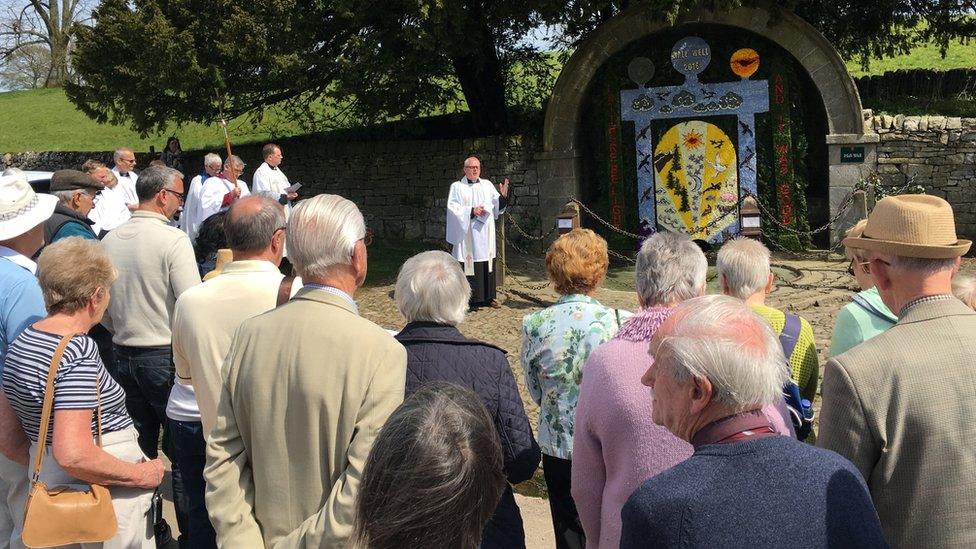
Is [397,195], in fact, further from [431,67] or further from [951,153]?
[951,153]

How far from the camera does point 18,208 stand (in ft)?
12.5

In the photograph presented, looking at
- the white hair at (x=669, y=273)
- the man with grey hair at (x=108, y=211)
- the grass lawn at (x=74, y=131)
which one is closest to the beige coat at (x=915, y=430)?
the white hair at (x=669, y=273)

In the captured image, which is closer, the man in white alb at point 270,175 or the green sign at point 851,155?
the man in white alb at point 270,175

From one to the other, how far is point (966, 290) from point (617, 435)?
1641mm

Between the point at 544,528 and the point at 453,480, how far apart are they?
10.7 ft

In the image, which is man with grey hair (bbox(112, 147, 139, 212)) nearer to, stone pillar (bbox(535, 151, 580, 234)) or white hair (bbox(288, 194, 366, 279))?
stone pillar (bbox(535, 151, 580, 234))

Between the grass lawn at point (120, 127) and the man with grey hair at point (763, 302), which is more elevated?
the grass lawn at point (120, 127)

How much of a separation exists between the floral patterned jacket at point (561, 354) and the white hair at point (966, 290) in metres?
1.25

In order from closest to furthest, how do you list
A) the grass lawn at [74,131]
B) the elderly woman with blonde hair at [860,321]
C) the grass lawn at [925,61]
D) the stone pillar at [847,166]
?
1. the elderly woman with blonde hair at [860,321]
2. the stone pillar at [847,166]
3. the grass lawn at [925,61]
4. the grass lawn at [74,131]

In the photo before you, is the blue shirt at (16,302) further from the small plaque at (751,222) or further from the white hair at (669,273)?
the small plaque at (751,222)

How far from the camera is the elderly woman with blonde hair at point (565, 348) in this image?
11.1ft

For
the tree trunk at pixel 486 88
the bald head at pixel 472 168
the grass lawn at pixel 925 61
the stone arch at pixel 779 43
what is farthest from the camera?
the grass lawn at pixel 925 61

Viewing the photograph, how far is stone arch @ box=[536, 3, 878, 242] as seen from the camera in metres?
12.4

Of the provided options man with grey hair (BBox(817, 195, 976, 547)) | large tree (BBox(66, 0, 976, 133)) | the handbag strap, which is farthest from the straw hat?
large tree (BBox(66, 0, 976, 133))
